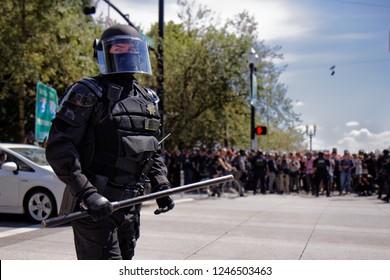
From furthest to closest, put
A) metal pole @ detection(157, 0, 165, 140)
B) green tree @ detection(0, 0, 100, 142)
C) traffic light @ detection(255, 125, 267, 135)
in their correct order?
1. traffic light @ detection(255, 125, 267, 135)
2. metal pole @ detection(157, 0, 165, 140)
3. green tree @ detection(0, 0, 100, 142)

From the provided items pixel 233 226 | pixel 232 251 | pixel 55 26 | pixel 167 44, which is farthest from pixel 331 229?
pixel 167 44

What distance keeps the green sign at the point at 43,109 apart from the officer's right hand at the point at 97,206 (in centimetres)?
1124

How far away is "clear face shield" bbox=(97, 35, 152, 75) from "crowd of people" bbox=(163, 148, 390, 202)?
13.2 metres

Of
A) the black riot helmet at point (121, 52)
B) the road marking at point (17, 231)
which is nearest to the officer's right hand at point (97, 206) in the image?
the black riot helmet at point (121, 52)

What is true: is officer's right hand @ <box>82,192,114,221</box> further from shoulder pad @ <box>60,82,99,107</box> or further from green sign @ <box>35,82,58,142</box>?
green sign @ <box>35,82,58,142</box>

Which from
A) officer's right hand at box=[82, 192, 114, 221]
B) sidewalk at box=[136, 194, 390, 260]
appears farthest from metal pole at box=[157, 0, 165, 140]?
officer's right hand at box=[82, 192, 114, 221]

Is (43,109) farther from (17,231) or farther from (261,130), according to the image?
(261,130)

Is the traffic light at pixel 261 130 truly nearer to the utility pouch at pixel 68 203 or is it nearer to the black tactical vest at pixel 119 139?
the black tactical vest at pixel 119 139

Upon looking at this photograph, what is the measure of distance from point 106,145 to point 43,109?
37.9ft

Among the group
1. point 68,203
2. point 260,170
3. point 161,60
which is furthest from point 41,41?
point 68,203

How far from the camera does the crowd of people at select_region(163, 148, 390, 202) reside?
17.1m

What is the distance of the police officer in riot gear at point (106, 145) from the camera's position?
276 cm

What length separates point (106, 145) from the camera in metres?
2.93
